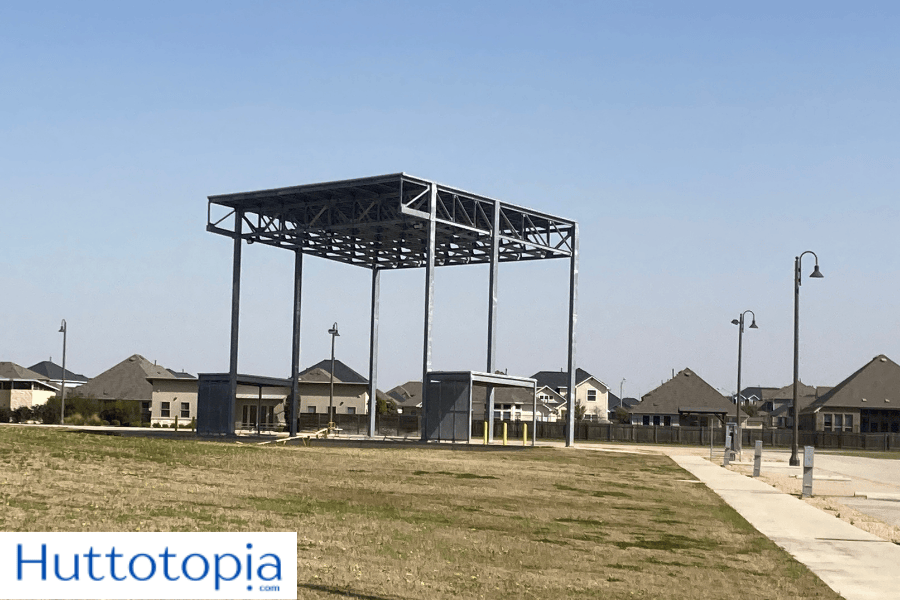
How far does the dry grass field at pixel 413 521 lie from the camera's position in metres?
12.2

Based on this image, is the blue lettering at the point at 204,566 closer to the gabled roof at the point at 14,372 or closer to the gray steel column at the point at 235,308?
the gray steel column at the point at 235,308

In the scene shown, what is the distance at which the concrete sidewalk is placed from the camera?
44.7 ft

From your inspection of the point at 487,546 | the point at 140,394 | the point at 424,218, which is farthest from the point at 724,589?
the point at 140,394

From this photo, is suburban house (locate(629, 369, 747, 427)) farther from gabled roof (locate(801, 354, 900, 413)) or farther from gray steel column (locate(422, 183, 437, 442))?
gray steel column (locate(422, 183, 437, 442))

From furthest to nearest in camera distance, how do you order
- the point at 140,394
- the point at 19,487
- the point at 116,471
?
the point at 140,394 → the point at 116,471 → the point at 19,487

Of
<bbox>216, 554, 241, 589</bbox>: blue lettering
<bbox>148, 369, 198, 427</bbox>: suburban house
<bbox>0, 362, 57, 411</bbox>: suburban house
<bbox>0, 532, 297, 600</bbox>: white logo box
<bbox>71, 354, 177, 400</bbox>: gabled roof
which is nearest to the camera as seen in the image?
<bbox>0, 532, 297, 600</bbox>: white logo box

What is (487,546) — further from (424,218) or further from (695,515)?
(424,218)

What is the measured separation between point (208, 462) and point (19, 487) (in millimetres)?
8034

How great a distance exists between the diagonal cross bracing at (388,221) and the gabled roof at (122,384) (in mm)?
Result: 48016

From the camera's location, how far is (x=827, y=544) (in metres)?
17.5

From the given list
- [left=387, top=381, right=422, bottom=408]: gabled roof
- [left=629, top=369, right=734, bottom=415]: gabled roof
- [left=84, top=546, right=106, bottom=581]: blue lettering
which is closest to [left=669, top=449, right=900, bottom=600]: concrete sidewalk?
[left=84, top=546, right=106, bottom=581]: blue lettering

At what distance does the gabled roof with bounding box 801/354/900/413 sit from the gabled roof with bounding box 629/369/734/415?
10452 millimetres

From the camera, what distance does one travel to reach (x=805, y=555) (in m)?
16.1

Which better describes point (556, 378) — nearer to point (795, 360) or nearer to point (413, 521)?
point (795, 360)
